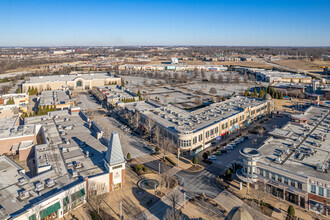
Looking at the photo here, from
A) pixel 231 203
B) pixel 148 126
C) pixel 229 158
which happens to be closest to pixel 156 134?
pixel 148 126

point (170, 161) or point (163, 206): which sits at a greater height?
point (170, 161)

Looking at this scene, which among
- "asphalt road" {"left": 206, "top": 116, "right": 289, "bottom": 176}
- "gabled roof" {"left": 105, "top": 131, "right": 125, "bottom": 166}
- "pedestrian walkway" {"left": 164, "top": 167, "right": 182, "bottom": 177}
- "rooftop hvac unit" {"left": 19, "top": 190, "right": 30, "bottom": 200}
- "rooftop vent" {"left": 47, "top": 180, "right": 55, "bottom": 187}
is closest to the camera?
"rooftop hvac unit" {"left": 19, "top": 190, "right": 30, "bottom": 200}

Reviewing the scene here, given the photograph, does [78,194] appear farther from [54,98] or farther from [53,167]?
[54,98]

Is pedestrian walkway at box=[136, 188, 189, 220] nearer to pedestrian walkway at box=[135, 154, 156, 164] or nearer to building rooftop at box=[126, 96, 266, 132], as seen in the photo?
pedestrian walkway at box=[135, 154, 156, 164]

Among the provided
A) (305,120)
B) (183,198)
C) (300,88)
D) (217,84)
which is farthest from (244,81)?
(183,198)

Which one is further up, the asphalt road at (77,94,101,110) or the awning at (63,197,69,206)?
the asphalt road at (77,94,101,110)

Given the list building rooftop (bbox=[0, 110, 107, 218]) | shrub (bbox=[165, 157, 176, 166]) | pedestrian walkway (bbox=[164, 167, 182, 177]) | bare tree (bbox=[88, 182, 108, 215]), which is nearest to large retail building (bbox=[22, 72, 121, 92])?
building rooftop (bbox=[0, 110, 107, 218])

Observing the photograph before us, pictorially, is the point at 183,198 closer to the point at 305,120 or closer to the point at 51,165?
the point at 51,165
